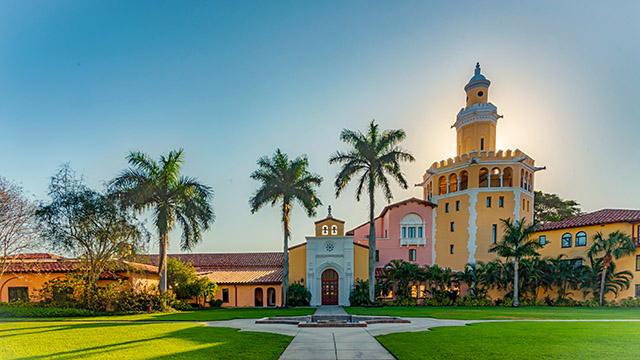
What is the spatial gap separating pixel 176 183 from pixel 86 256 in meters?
7.79

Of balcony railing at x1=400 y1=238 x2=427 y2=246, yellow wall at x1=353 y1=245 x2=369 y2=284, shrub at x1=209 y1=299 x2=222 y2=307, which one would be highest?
balcony railing at x1=400 y1=238 x2=427 y2=246

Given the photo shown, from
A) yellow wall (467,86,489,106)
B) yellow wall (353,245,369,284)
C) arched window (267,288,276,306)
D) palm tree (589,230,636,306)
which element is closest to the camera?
palm tree (589,230,636,306)

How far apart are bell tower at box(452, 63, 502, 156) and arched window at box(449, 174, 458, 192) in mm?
3477

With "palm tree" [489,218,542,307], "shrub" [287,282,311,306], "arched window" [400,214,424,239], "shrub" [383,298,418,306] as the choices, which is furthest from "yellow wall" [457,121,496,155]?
"shrub" [287,282,311,306]

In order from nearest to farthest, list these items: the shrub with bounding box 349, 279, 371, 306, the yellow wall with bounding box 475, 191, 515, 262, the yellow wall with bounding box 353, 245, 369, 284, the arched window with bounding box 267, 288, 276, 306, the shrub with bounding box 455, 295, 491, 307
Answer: the shrub with bounding box 349, 279, 371, 306 → the shrub with bounding box 455, 295, 491, 307 → the yellow wall with bounding box 353, 245, 369, 284 → the arched window with bounding box 267, 288, 276, 306 → the yellow wall with bounding box 475, 191, 515, 262

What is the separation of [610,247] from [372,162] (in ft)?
69.8

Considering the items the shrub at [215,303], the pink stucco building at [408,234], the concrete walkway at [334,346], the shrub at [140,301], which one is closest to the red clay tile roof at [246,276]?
the shrub at [215,303]

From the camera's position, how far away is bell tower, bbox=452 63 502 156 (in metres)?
37.4

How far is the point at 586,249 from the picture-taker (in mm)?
30641

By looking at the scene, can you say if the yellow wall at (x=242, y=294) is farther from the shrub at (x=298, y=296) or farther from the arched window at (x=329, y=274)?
the arched window at (x=329, y=274)

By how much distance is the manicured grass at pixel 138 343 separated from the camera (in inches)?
341

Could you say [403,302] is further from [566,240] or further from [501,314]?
[566,240]

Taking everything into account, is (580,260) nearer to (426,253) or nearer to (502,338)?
(426,253)

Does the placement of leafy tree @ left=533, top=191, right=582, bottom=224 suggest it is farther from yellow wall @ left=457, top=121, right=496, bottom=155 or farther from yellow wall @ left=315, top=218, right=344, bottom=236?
yellow wall @ left=315, top=218, right=344, bottom=236
